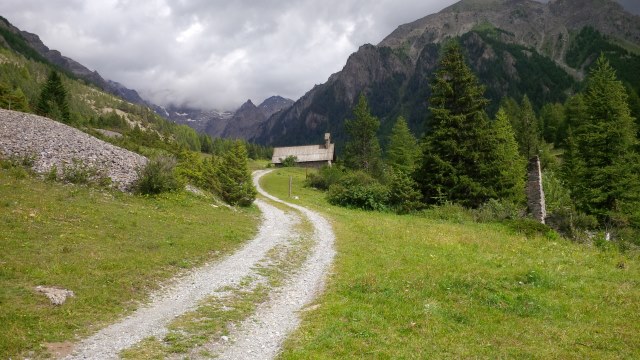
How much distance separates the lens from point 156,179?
26703mm

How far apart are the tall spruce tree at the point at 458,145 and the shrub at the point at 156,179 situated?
2157 centimetres

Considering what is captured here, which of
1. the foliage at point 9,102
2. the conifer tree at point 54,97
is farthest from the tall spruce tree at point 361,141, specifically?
the conifer tree at point 54,97

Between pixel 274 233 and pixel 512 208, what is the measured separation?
19341 mm

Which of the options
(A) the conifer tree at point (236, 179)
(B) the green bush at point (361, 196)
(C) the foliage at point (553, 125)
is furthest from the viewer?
(C) the foliage at point (553, 125)

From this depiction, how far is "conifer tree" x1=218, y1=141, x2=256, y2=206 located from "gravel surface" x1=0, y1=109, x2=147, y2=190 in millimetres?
6721

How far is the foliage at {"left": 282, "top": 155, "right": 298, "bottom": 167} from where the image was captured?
107688 millimetres

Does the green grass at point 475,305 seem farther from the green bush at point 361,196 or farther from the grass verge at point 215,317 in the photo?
the green bush at point 361,196

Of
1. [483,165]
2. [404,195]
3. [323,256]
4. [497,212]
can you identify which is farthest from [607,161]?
[323,256]

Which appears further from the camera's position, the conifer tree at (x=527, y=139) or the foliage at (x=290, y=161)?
the foliage at (x=290, y=161)

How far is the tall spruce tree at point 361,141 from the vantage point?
2798 inches

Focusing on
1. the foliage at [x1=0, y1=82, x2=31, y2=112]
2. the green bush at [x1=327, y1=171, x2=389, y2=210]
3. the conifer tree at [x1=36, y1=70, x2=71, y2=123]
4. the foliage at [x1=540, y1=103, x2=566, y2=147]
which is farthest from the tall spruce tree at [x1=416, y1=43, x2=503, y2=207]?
the foliage at [x1=540, y1=103, x2=566, y2=147]

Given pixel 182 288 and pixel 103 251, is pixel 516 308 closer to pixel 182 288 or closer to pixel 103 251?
pixel 182 288

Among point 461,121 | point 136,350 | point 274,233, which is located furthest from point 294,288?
point 461,121

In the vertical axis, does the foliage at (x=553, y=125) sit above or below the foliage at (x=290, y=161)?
above
